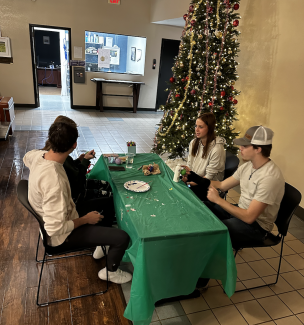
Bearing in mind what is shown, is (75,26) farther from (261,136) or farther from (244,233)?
(244,233)

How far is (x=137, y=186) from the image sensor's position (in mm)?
2043

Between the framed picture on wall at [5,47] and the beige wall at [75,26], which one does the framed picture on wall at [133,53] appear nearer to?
the beige wall at [75,26]

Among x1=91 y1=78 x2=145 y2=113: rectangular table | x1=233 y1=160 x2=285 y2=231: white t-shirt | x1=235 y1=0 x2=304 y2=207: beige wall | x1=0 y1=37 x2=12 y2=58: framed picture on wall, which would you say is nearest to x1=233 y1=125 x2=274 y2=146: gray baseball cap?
x1=233 y1=160 x2=285 y2=231: white t-shirt

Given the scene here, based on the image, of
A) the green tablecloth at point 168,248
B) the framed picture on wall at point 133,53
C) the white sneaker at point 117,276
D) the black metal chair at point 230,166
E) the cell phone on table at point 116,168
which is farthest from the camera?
the framed picture on wall at point 133,53

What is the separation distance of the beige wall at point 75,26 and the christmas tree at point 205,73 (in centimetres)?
416

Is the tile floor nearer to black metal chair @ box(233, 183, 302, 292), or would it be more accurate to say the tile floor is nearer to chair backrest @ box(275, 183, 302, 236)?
black metal chair @ box(233, 183, 302, 292)

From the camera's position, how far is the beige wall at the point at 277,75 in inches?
130

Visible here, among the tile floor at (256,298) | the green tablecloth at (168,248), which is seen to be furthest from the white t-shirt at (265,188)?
the tile floor at (256,298)

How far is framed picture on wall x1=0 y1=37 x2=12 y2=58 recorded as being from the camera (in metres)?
6.59

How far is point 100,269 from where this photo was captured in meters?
2.18

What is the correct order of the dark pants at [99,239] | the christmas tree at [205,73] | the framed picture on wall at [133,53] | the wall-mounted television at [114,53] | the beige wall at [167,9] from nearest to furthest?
the dark pants at [99,239]
the christmas tree at [205,73]
the beige wall at [167,9]
the wall-mounted television at [114,53]
the framed picture on wall at [133,53]

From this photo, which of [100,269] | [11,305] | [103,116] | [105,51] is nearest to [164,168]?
[100,269]

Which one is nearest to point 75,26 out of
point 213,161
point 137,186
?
point 213,161

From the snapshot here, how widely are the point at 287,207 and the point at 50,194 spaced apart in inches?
65.9
